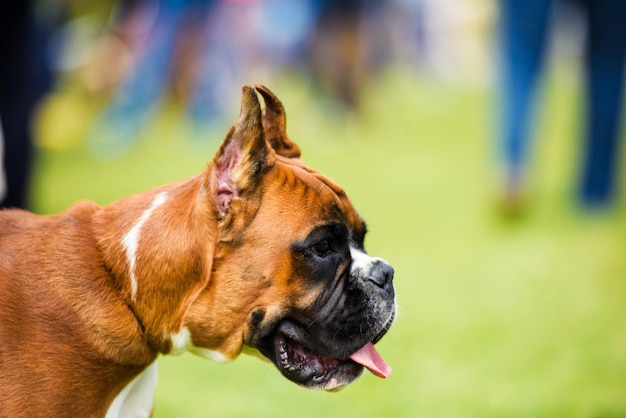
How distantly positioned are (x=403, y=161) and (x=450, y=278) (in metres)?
5.32

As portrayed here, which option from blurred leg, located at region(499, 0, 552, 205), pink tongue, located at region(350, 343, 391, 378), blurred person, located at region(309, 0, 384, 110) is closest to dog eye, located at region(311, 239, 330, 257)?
pink tongue, located at region(350, 343, 391, 378)

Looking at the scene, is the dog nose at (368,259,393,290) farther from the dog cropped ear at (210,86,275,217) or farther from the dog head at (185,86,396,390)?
the dog cropped ear at (210,86,275,217)

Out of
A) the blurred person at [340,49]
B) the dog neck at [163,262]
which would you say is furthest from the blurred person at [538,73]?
the blurred person at [340,49]

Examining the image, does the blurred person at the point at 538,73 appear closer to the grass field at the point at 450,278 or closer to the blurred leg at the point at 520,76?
the blurred leg at the point at 520,76

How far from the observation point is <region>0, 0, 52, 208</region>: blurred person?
24.0 feet

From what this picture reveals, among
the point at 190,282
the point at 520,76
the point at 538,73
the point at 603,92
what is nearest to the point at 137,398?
the point at 190,282

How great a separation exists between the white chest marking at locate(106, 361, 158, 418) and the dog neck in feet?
0.69

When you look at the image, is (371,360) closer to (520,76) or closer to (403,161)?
(520,76)

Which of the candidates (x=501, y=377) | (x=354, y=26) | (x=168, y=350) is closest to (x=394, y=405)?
(x=501, y=377)

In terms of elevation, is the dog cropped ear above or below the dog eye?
above

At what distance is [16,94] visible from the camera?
7496 millimetres

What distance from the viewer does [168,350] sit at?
3604 millimetres

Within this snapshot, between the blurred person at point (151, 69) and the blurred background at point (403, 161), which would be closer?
the blurred background at point (403, 161)

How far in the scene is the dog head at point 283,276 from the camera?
353 centimetres
